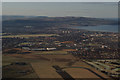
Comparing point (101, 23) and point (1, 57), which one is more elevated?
point (101, 23)

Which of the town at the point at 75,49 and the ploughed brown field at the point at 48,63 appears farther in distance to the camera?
the town at the point at 75,49

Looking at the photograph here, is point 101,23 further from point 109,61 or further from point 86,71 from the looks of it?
point 86,71

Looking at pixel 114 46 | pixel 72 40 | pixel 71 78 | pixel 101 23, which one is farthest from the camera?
pixel 101 23

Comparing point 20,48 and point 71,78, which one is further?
point 20,48

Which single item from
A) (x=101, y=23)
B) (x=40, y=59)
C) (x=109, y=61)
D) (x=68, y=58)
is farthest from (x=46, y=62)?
(x=101, y=23)

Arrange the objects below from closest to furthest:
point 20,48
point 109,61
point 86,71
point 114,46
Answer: point 86,71 < point 109,61 < point 20,48 < point 114,46

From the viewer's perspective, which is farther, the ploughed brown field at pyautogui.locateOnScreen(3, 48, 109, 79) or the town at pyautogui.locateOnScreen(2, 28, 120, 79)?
the town at pyautogui.locateOnScreen(2, 28, 120, 79)

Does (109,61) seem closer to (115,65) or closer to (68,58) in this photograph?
(115,65)

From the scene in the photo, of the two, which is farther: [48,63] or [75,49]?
[75,49]

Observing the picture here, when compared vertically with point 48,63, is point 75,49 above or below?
above

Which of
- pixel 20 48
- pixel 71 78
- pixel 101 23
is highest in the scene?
pixel 101 23
